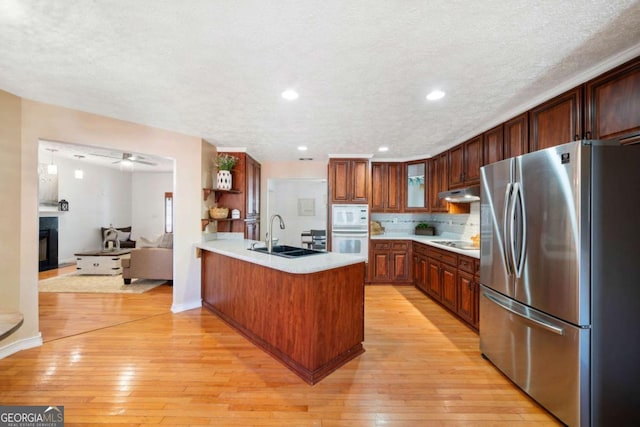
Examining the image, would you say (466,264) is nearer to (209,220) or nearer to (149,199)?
(209,220)

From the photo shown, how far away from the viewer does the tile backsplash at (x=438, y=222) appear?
4.05m

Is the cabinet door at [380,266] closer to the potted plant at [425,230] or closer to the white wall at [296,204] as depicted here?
the potted plant at [425,230]

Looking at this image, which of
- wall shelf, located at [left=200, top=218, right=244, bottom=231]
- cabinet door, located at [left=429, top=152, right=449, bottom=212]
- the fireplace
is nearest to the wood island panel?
wall shelf, located at [left=200, top=218, right=244, bottom=231]

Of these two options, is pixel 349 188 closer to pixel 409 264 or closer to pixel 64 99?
pixel 409 264

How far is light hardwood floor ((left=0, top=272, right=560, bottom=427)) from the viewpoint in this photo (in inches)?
67.9

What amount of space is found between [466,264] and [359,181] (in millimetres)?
2372

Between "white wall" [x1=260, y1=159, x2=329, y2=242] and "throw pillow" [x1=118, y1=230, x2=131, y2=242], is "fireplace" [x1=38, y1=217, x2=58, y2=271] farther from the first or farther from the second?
"white wall" [x1=260, y1=159, x2=329, y2=242]

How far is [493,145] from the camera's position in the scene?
2980 millimetres

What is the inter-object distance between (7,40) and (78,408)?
2.48m

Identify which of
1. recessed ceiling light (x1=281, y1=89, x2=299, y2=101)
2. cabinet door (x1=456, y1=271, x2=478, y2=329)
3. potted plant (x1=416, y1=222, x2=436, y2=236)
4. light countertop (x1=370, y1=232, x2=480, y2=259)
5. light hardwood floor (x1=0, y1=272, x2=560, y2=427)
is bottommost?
light hardwood floor (x1=0, y1=272, x2=560, y2=427)

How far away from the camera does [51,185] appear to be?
5.90 meters

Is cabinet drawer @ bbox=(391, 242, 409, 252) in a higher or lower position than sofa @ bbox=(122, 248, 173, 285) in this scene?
higher

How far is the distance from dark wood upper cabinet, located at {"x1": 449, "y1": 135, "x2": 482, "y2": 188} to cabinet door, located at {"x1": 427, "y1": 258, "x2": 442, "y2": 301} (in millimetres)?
1228

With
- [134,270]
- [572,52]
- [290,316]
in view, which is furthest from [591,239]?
[134,270]
